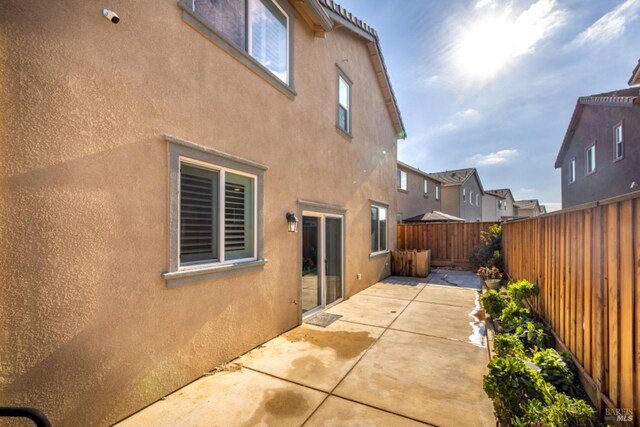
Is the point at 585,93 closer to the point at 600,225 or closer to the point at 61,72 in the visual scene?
the point at 600,225

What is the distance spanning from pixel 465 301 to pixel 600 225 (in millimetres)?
5816

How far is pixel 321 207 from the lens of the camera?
6707 mm

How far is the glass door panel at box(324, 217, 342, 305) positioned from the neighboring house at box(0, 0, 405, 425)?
1.39 m

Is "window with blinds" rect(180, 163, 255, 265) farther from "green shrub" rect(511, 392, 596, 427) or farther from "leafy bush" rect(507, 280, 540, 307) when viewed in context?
"leafy bush" rect(507, 280, 540, 307)

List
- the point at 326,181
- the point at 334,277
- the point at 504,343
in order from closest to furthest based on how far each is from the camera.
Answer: the point at 504,343 < the point at 326,181 < the point at 334,277

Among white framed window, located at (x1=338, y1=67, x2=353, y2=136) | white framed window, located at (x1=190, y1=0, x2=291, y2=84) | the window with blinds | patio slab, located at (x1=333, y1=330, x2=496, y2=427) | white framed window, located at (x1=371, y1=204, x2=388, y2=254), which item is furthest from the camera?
white framed window, located at (x1=371, y1=204, x2=388, y2=254)

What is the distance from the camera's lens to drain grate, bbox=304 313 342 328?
19.8 ft

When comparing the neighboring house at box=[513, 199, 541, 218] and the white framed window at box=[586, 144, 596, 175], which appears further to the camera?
the neighboring house at box=[513, 199, 541, 218]

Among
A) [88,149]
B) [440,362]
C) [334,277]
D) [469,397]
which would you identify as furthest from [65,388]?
[334,277]

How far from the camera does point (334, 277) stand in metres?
7.61

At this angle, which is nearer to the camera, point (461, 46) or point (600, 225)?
point (600, 225)

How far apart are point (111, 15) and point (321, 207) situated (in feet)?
15.8

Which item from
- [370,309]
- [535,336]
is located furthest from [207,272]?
[535,336]

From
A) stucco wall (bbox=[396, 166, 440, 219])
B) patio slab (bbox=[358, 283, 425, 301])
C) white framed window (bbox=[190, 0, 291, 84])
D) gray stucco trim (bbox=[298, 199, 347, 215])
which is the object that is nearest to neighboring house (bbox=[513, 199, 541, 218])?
stucco wall (bbox=[396, 166, 440, 219])
